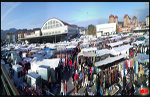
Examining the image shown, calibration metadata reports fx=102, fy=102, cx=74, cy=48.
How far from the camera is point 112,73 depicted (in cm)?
532

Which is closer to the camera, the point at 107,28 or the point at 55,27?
the point at 55,27

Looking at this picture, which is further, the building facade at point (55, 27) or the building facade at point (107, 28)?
the building facade at point (107, 28)

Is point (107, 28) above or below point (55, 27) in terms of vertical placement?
below

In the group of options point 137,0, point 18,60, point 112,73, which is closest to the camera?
point 137,0

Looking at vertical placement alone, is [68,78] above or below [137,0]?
below

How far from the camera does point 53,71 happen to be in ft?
19.8

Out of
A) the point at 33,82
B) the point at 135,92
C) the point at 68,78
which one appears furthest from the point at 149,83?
the point at 33,82

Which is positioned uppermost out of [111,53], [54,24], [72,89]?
[54,24]

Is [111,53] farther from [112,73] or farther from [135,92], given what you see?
[135,92]

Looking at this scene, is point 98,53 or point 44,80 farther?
point 98,53

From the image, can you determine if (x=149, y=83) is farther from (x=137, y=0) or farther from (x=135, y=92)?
(x=137, y=0)

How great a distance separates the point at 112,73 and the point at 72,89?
222 cm

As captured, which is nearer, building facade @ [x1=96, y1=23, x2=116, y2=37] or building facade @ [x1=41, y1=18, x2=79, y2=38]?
building facade @ [x1=41, y1=18, x2=79, y2=38]

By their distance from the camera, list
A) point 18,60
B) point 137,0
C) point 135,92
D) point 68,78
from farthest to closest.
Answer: point 18,60 < point 68,78 < point 135,92 < point 137,0
